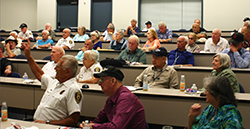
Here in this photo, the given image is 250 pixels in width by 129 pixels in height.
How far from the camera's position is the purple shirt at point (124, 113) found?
1.96 m

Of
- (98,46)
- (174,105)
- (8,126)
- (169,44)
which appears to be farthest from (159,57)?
(98,46)

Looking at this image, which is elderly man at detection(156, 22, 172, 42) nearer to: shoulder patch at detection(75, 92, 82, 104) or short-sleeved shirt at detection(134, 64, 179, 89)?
short-sleeved shirt at detection(134, 64, 179, 89)

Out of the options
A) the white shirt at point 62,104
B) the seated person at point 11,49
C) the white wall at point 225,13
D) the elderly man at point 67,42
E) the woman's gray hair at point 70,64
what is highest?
the white wall at point 225,13

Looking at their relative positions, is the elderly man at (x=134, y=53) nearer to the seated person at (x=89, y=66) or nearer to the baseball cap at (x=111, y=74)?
the seated person at (x=89, y=66)

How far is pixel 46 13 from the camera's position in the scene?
42.1 ft

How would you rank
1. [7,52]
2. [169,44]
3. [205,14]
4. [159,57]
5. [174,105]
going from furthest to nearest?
[205,14] < [169,44] < [7,52] < [159,57] < [174,105]

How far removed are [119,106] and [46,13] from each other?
39.1 ft

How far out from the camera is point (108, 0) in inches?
479

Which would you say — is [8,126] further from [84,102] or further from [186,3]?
[186,3]

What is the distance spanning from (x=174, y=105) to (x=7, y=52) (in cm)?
465

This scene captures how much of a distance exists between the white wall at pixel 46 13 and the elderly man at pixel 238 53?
10.2 m

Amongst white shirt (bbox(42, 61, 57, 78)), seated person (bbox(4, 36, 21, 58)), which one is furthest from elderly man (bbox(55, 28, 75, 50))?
white shirt (bbox(42, 61, 57, 78))

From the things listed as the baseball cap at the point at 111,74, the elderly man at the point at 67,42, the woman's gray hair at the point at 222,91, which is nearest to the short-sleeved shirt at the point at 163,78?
the baseball cap at the point at 111,74

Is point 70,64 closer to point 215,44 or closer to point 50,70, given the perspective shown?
point 50,70
